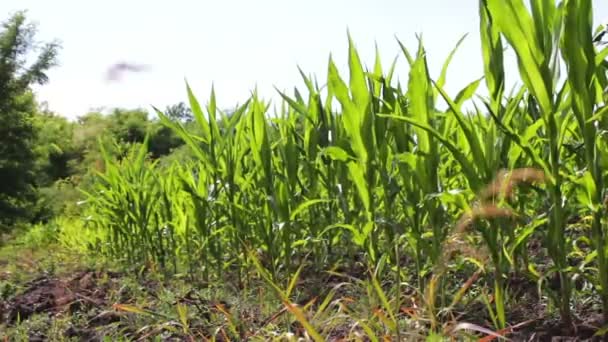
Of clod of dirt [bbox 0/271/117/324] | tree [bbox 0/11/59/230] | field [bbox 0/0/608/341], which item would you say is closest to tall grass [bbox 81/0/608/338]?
field [bbox 0/0/608/341]

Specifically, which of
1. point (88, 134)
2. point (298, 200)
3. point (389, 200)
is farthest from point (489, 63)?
point (88, 134)

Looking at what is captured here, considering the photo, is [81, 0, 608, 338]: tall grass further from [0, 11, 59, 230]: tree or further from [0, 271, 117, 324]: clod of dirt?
[0, 11, 59, 230]: tree

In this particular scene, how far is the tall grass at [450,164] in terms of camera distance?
1.38 metres

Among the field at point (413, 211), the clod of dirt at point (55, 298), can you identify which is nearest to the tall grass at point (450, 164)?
the field at point (413, 211)

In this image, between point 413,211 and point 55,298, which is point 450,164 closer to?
point 413,211

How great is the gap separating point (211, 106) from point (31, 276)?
2.03 m

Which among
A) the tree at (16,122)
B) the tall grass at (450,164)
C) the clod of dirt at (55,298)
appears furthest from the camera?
the tree at (16,122)

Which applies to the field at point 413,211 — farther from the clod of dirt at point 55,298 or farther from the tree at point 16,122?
the tree at point 16,122

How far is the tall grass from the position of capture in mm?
1377

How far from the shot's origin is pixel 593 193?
135cm

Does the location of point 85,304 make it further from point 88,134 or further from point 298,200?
point 88,134

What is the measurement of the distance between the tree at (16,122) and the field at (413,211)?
11.1 metres

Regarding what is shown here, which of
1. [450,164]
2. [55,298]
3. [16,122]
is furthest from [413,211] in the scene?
[16,122]

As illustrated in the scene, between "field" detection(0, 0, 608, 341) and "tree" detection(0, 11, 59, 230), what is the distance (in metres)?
11.1
